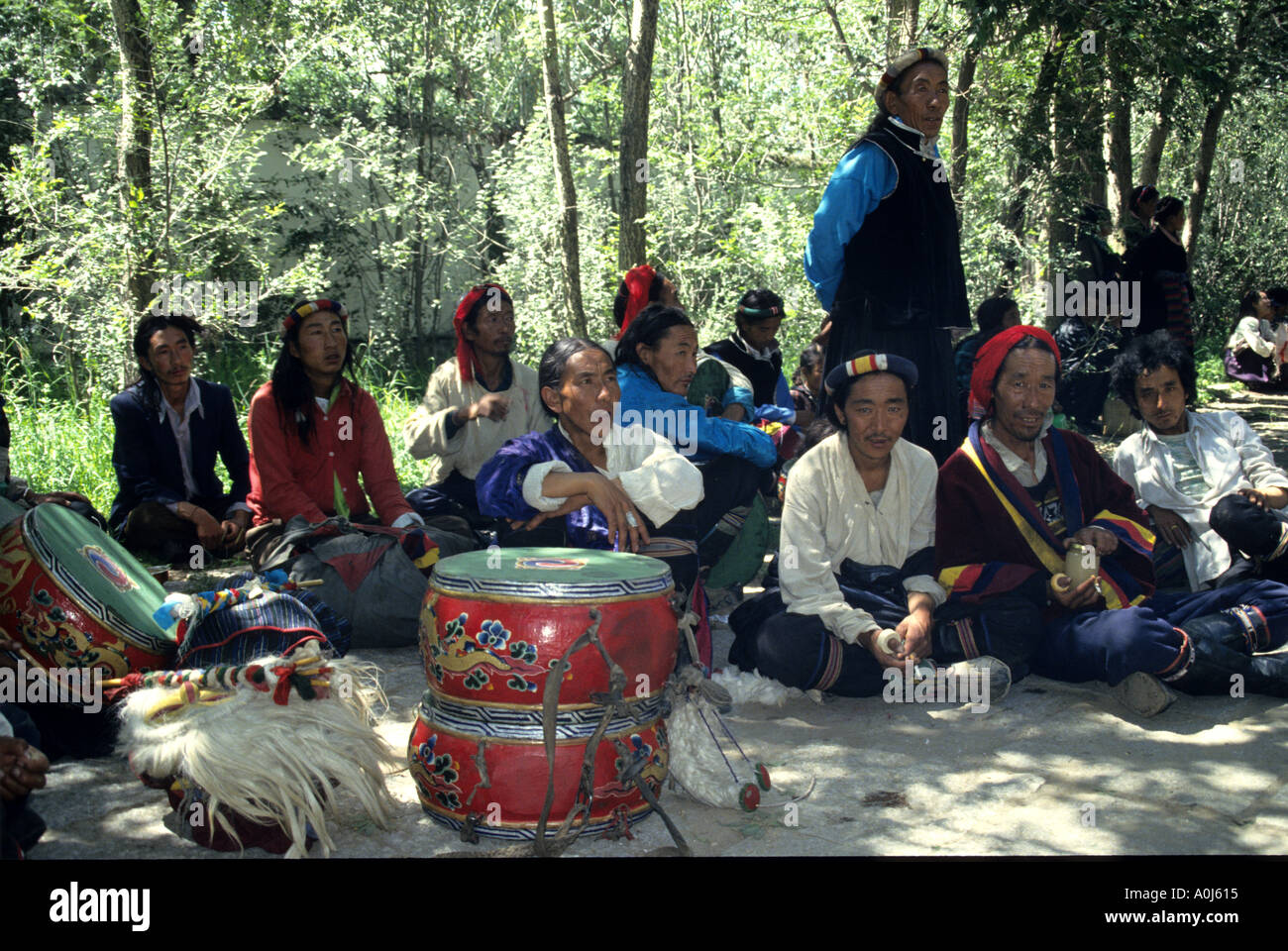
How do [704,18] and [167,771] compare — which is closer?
[167,771]

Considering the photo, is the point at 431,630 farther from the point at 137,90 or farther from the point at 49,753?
the point at 137,90

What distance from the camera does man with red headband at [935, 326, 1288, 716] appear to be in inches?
153

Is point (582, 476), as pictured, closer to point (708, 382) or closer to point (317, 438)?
point (317, 438)

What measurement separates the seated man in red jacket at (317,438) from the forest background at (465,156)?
9.29 ft

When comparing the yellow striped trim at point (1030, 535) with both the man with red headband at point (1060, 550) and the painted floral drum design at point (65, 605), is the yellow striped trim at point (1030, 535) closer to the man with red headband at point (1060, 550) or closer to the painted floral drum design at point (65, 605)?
the man with red headband at point (1060, 550)

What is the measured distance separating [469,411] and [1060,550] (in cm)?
292

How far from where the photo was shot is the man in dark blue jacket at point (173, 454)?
589 cm

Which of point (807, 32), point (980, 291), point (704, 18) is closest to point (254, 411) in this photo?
point (980, 291)

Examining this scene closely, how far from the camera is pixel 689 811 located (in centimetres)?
316

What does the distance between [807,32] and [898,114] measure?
6079 mm

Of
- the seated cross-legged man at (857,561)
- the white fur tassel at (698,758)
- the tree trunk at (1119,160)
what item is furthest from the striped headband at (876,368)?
the tree trunk at (1119,160)

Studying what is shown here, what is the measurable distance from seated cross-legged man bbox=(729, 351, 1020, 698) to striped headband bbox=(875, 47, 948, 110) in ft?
5.36

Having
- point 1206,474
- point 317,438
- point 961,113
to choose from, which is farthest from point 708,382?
point 961,113

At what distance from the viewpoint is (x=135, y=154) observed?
739 cm
